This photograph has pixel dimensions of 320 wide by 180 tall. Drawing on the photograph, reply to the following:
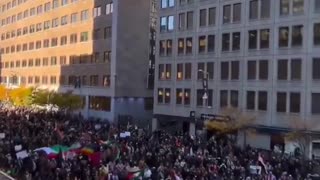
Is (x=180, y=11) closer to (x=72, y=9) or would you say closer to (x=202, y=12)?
(x=202, y=12)

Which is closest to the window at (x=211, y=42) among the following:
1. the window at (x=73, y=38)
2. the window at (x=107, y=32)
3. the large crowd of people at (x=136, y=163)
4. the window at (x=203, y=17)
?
the window at (x=203, y=17)

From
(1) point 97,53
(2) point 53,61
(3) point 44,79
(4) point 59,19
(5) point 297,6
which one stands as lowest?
(3) point 44,79

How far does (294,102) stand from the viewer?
51.3m

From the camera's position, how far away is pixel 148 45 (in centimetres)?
8025

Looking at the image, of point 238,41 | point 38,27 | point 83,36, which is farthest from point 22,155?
point 38,27

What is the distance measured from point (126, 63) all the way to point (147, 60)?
8.95 ft

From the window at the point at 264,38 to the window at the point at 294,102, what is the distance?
5462 mm

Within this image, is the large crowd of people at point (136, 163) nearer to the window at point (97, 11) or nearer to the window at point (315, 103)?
the window at point (315, 103)

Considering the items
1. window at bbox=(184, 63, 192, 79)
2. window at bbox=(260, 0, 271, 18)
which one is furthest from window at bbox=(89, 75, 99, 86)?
window at bbox=(260, 0, 271, 18)

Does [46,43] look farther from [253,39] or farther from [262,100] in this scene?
[262,100]

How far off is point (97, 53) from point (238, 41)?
31368 mm

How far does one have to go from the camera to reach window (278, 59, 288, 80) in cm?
5225

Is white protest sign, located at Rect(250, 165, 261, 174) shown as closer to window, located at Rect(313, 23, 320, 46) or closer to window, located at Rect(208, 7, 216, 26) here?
window, located at Rect(313, 23, 320, 46)

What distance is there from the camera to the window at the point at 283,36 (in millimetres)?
52312
